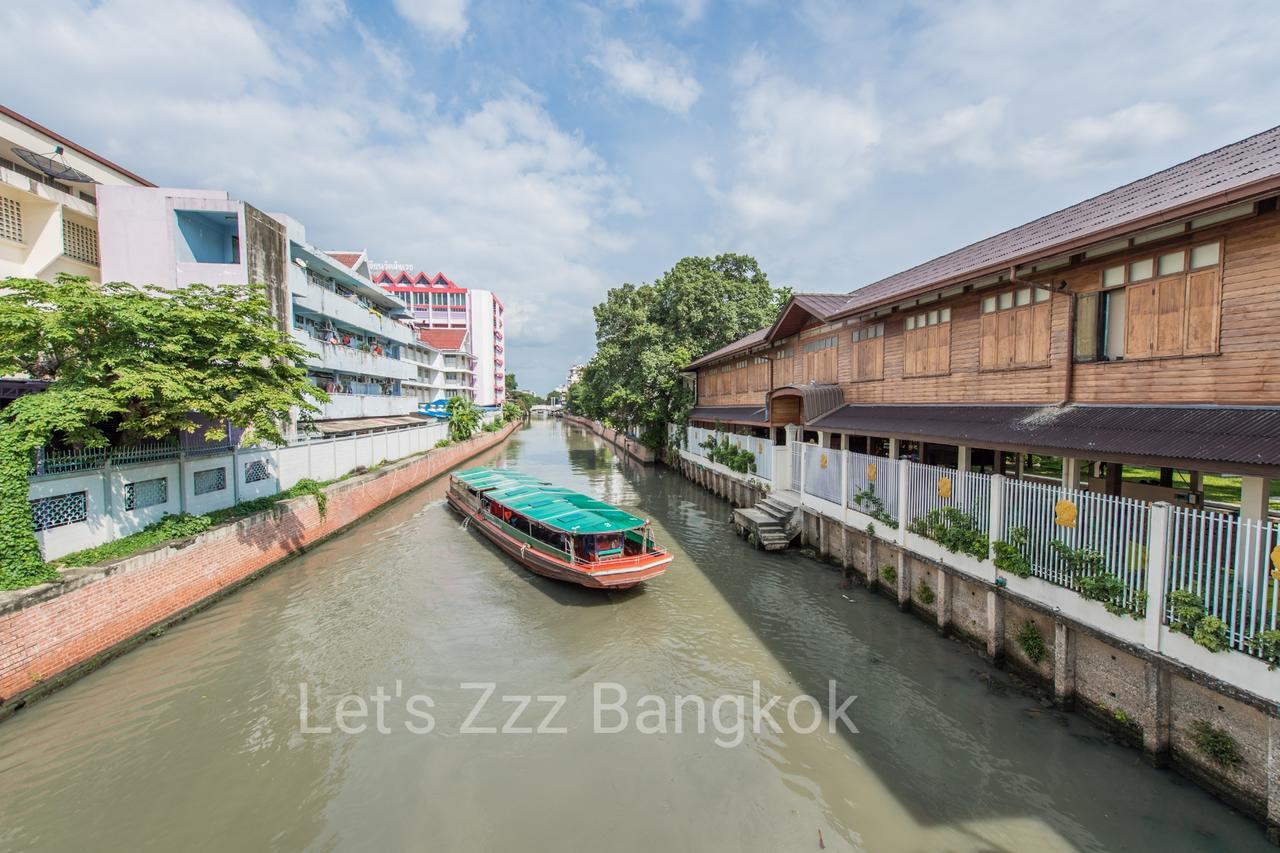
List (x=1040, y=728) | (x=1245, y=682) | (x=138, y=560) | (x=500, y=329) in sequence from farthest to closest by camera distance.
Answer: (x=500, y=329), (x=138, y=560), (x=1040, y=728), (x=1245, y=682)

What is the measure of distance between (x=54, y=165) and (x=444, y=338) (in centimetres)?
4105

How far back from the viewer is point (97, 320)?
33.7ft

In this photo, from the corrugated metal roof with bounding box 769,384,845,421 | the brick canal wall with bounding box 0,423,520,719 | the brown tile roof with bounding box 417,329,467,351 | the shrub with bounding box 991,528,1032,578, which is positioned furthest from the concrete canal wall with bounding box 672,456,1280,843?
the brown tile roof with bounding box 417,329,467,351

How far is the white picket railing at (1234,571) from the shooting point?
5449 millimetres

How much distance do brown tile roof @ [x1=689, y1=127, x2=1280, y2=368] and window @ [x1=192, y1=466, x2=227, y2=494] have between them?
58.1 feet

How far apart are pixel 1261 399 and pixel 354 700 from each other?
13.7 m

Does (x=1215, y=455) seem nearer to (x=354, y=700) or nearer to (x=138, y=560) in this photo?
(x=354, y=700)

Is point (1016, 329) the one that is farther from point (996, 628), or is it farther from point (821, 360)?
point (821, 360)

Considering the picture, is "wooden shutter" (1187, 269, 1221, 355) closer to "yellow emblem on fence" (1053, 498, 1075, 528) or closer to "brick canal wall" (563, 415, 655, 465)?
"yellow emblem on fence" (1053, 498, 1075, 528)

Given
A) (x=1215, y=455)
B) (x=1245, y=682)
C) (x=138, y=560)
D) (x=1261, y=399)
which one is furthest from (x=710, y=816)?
(x=138, y=560)

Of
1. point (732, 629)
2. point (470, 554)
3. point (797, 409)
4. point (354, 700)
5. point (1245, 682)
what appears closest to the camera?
point (1245, 682)

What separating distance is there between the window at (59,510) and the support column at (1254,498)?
Result: 18.1m

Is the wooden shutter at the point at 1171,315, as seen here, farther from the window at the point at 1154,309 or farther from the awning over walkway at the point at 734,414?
the awning over walkway at the point at 734,414

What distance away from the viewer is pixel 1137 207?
862 centimetres
